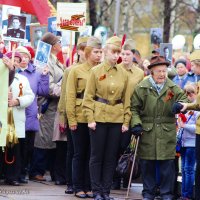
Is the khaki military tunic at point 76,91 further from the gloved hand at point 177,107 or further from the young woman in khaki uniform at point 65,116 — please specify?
the gloved hand at point 177,107

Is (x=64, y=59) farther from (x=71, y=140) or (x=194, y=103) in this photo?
(x=194, y=103)

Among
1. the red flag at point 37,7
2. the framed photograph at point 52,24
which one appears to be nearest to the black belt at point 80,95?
the framed photograph at point 52,24

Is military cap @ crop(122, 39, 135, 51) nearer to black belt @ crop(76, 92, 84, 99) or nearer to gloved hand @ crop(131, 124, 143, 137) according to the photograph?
black belt @ crop(76, 92, 84, 99)

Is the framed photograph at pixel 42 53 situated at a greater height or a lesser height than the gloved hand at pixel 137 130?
greater

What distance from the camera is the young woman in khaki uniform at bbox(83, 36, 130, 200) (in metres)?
11.9

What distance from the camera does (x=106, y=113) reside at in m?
11.9

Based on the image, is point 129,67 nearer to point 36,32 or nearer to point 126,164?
point 126,164

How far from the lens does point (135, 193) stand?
13.5 metres

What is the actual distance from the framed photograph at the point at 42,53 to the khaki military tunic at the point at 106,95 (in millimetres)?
2643

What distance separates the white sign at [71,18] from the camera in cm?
1536

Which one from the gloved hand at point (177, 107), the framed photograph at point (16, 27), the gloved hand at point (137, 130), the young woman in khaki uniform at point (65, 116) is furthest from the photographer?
the framed photograph at point (16, 27)

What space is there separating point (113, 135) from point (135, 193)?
Answer: 1851mm

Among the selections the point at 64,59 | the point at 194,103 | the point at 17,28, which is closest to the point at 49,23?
the point at 64,59

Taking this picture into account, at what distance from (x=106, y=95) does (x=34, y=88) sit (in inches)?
95.8
